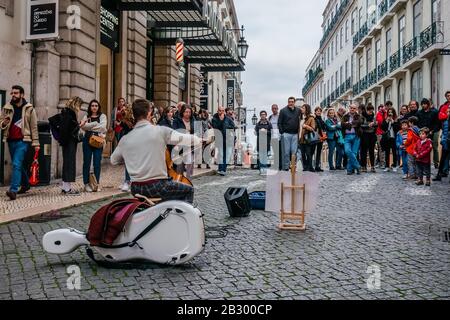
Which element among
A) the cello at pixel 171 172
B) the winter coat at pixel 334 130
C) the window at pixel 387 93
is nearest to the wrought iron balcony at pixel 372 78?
the window at pixel 387 93

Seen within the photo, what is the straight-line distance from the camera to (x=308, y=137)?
14.7m

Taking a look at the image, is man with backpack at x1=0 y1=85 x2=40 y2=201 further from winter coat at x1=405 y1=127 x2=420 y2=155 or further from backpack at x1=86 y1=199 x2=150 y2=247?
winter coat at x1=405 y1=127 x2=420 y2=155

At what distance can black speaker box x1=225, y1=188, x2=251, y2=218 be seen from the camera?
7547mm

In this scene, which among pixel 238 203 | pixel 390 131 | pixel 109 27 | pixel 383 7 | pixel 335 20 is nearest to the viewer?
pixel 238 203

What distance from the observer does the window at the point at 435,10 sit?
25.6 metres

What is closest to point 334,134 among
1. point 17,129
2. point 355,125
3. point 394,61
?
point 355,125

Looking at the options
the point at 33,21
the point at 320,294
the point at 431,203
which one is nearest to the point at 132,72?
the point at 33,21

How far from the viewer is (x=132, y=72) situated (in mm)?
18922

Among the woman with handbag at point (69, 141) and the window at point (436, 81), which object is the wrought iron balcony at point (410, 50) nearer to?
the window at point (436, 81)

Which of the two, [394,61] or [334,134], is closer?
[334,134]

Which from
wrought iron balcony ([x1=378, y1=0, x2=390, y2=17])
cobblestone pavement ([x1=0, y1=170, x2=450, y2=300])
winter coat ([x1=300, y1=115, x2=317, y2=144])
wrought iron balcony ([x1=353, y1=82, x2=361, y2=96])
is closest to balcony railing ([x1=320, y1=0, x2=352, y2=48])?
wrought iron balcony ([x1=353, y1=82, x2=361, y2=96])

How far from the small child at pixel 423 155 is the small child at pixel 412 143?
0.27 m

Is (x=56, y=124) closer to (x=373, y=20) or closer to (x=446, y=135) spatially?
(x=446, y=135)

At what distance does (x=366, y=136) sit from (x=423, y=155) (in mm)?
3795
